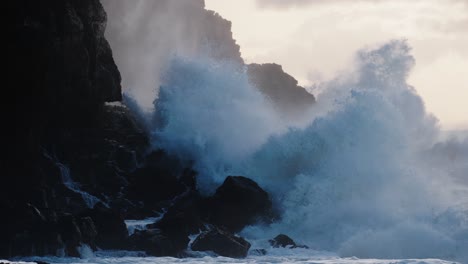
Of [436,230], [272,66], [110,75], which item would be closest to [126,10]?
[272,66]

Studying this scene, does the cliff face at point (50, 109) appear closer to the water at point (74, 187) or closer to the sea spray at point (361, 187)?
the water at point (74, 187)

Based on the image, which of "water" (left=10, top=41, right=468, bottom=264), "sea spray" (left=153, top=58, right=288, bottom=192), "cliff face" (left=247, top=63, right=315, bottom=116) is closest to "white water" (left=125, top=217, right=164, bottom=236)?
"water" (left=10, top=41, right=468, bottom=264)

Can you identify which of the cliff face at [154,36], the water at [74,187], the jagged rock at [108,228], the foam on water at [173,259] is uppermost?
the cliff face at [154,36]

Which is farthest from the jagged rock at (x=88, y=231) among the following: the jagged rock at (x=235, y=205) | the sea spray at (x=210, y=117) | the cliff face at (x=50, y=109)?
the sea spray at (x=210, y=117)

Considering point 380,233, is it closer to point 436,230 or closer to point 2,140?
point 436,230

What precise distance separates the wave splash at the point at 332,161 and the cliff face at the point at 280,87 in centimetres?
1080

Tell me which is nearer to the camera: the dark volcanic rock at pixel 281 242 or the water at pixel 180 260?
the water at pixel 180 260

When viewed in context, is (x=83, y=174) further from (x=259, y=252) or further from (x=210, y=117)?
(x=210, y=117)

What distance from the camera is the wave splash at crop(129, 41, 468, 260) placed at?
31.1 metres

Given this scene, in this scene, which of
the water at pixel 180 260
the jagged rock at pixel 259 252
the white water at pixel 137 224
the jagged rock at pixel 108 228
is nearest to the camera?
the water at pixel 180 260

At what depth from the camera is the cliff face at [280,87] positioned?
192 feet

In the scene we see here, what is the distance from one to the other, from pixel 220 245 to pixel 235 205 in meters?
5.59

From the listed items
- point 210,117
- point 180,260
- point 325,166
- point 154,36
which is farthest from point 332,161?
point 154,36

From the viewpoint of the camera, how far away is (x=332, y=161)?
37.4 m
